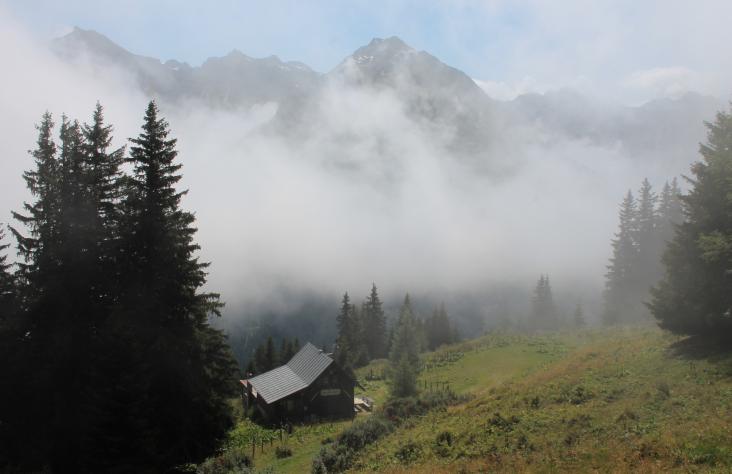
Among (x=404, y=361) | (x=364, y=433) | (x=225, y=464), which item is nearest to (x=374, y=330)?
(x=404, y=361)

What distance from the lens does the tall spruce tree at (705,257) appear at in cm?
2233

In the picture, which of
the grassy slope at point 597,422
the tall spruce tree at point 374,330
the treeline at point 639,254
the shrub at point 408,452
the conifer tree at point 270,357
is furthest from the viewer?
the tall spruce tree at point 374,330

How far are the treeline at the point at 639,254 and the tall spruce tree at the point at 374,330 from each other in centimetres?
4239

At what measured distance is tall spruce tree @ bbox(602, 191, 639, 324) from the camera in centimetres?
6197

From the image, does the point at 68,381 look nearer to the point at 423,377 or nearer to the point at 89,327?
the point at 89,327

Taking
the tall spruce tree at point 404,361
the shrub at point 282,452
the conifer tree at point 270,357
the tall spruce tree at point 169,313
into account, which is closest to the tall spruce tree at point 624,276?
the tall spruce tree at point 404,361

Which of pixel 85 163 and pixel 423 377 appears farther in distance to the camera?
pixel 423 377

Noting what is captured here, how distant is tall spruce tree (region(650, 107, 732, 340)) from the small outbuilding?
93.5ft

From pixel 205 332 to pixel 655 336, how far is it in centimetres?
2797

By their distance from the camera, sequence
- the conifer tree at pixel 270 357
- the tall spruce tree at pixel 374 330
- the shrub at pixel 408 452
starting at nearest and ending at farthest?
the shrub at pixel 408 452
the conifer tree at pixel 270 357
the tall spruce tree at pixel 374 330

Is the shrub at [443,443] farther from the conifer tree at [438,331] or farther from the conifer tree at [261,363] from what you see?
the conifer tree at [438,331]

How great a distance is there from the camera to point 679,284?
2475cm

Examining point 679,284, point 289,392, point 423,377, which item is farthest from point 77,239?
point 423,377

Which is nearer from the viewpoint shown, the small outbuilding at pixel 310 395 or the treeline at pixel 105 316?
the treeline at pixel 105 316
